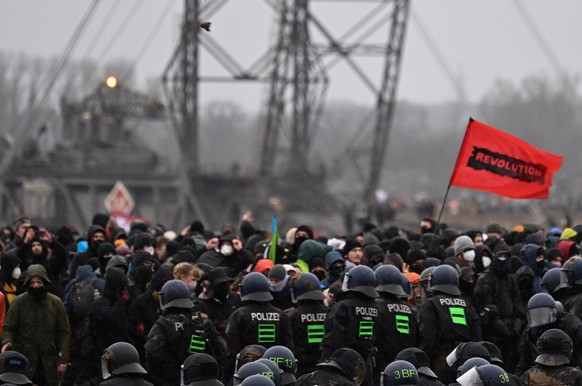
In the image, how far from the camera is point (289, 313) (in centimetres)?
1329

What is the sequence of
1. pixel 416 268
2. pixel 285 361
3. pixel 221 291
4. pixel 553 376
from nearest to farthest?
pixel 285 361 → pixel 553 376 → pixel 221 291 → pixel 416 268

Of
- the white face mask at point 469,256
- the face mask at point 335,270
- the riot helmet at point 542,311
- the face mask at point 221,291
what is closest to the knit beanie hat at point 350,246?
the face mask at point 335,270

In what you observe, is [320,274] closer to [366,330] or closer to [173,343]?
[366,330]

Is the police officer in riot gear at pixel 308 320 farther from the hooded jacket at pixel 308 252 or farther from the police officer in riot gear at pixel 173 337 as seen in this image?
the hooded jacket at pixel 308 252

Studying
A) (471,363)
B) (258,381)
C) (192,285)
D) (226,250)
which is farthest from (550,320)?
(226,250)

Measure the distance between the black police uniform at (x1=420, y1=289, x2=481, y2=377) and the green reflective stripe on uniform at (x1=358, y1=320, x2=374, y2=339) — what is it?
2.28 ft

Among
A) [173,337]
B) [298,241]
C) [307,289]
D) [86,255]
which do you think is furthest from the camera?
[298,241]

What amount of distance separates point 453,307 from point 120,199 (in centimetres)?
2033

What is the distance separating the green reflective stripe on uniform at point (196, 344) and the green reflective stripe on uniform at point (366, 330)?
1.27 meters

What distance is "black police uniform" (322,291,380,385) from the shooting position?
40.8ft

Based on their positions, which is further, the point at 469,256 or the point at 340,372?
the point at 469,256

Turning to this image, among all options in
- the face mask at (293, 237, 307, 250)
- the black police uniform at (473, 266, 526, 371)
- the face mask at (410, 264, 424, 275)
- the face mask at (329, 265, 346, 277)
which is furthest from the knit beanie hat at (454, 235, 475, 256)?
the face mask at (293, 237, 307, 250)

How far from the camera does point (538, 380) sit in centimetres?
1083

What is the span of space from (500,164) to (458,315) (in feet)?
14.6
